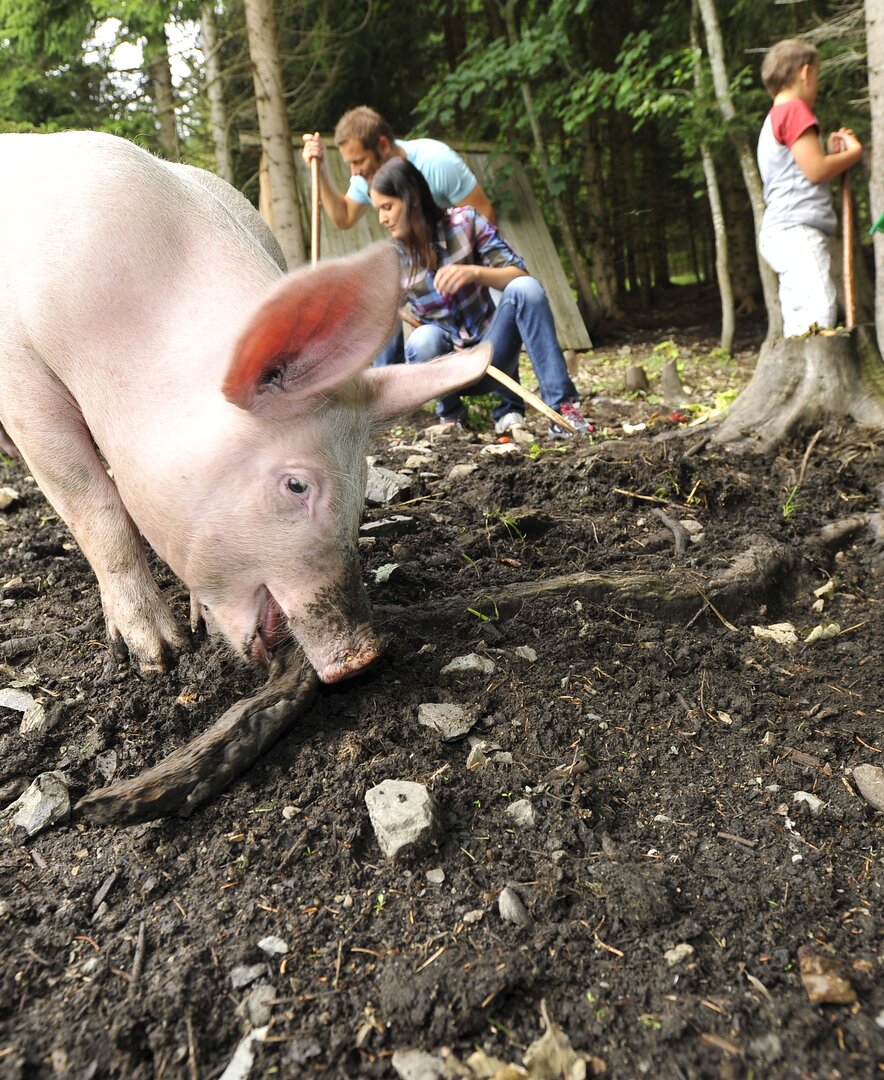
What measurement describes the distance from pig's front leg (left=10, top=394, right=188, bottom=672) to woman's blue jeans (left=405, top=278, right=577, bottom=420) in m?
3.07

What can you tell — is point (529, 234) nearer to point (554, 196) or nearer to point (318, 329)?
point (554, 196)

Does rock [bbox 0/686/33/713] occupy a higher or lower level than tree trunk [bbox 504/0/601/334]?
lower

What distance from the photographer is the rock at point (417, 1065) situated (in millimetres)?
1348

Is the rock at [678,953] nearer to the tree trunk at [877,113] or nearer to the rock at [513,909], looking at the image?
the rock at [513,909]

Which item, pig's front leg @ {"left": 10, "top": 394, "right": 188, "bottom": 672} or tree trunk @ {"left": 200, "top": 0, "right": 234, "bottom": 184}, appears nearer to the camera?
pig's front leg @ {"left": 10, "top": 394, "right": 188, "bottom": 672}

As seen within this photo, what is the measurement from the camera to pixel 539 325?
17.4ft

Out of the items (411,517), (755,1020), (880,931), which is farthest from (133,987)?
(411,517)

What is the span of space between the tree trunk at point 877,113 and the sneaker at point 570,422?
65.2 inches

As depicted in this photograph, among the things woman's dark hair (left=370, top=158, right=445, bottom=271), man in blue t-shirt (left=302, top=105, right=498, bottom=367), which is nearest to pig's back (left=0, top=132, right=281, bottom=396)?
man in blue t-shirt (left=302, top=105, right=498, bottom=367)

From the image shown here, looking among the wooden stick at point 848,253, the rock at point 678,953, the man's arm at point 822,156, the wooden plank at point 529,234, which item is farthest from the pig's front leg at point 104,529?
the wooden plank at point 529,234

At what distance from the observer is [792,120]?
481 centimetres

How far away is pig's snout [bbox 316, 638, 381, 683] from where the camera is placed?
6.96ft

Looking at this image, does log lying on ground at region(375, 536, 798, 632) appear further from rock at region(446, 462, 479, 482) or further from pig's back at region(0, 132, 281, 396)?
rock at region(446, 462, 479, 482)

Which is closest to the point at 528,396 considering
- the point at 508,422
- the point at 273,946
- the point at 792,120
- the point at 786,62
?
the point at 508,422
